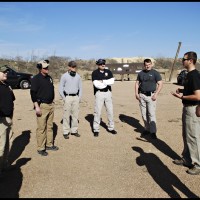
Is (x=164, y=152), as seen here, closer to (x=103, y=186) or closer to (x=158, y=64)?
(x=103, y=186)

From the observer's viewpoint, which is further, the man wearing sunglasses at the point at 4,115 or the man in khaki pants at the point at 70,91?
the man in khaki pants at the point at 70,91

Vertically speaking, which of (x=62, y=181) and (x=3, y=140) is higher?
(x=3, y=140)

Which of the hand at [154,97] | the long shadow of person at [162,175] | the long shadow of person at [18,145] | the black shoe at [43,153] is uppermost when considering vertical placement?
the hand at [154,97]

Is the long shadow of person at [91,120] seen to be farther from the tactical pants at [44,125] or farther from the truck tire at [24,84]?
the truck tire at [24,84]

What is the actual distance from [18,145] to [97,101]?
2.32 m

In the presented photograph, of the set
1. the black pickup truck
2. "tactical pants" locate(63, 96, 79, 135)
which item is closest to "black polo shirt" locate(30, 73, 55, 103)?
"tactical pants" locate(63, 96, 79, 135)

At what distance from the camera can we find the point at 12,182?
5.29m

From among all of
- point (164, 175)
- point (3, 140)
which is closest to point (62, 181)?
point (3, 140)

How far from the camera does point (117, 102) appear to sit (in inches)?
616

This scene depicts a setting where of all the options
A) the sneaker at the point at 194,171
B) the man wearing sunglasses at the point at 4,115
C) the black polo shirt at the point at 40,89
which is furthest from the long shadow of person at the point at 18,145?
the sneaker at the point at 194,171

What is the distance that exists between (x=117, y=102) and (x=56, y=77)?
61.4 ft

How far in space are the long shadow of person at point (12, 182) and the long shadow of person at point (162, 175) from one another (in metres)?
2.33

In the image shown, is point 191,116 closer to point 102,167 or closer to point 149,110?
point 102,167

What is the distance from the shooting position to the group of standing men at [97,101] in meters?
5.46
